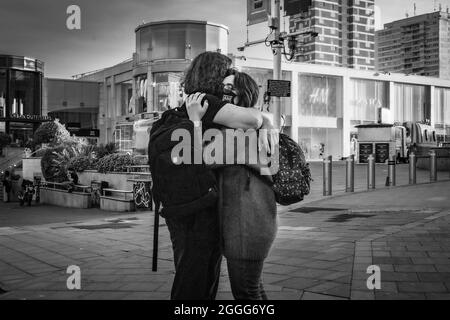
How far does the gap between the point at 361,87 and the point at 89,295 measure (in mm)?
53988

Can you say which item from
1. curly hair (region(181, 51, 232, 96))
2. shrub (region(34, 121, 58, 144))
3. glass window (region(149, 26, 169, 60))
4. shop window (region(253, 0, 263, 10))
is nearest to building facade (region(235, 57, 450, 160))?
glass window (region(149, 26, 169, 60))

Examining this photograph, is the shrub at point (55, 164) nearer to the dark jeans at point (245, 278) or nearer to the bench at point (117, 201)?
the bench at point (117, 201)

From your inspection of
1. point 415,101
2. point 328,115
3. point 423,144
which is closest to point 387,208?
point 423,144

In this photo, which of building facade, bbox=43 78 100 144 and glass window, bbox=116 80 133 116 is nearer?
glass window, bbox=116 80 133 116

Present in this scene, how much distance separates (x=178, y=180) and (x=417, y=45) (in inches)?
6761

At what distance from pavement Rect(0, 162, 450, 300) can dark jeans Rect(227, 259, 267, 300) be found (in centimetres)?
151

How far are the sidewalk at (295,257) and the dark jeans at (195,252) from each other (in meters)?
1.57

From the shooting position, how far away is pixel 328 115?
52.3 metres

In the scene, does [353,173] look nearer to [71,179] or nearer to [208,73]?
[71,179]

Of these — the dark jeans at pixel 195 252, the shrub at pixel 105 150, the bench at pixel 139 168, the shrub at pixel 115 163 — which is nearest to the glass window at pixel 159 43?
the shrub at pixel 105 150

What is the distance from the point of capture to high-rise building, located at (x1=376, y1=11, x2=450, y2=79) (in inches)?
5344

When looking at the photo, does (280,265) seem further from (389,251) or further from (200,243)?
(200,243)

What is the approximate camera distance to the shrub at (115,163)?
16.8 metres

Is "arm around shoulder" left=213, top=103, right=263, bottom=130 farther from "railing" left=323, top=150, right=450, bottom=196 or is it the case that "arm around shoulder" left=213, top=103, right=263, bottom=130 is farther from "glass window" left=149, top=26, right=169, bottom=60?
"glass window" left=149, top=26, right=169, bottom=60
